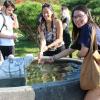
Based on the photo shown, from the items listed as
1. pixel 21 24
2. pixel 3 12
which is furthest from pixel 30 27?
pixel 3 12

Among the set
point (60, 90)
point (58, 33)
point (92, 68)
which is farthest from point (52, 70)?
point (92, 68)

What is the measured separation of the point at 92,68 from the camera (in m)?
4.79

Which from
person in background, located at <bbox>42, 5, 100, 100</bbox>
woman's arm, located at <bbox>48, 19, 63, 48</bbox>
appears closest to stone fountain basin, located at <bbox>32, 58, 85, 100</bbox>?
person in background, located at <bbox>42, 5, 100, 100</bbox>

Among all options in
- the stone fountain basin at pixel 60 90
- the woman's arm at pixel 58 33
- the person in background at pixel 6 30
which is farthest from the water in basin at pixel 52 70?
the person in background at pixel 6 30

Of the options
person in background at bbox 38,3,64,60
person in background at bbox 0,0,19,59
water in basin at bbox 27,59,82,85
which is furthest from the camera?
person in background at bbox 0,0,19,59

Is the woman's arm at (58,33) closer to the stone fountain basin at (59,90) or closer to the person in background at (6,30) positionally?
the person in background at (6,30)

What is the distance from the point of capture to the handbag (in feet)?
15.7

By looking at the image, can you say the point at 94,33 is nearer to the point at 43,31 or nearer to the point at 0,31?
the point at 43,31

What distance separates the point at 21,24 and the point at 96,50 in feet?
29.0

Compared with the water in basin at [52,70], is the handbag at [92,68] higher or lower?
higher

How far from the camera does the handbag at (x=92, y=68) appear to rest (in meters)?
4.78

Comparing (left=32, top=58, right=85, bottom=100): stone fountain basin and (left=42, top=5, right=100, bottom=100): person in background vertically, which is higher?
(left=42, top=5, right=100, bottom=100): person in background

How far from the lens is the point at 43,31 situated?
671 centimetres

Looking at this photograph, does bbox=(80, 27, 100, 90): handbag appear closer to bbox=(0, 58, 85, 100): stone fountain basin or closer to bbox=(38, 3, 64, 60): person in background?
bbox=(0, 58, 85, 100): stone fountain basin
